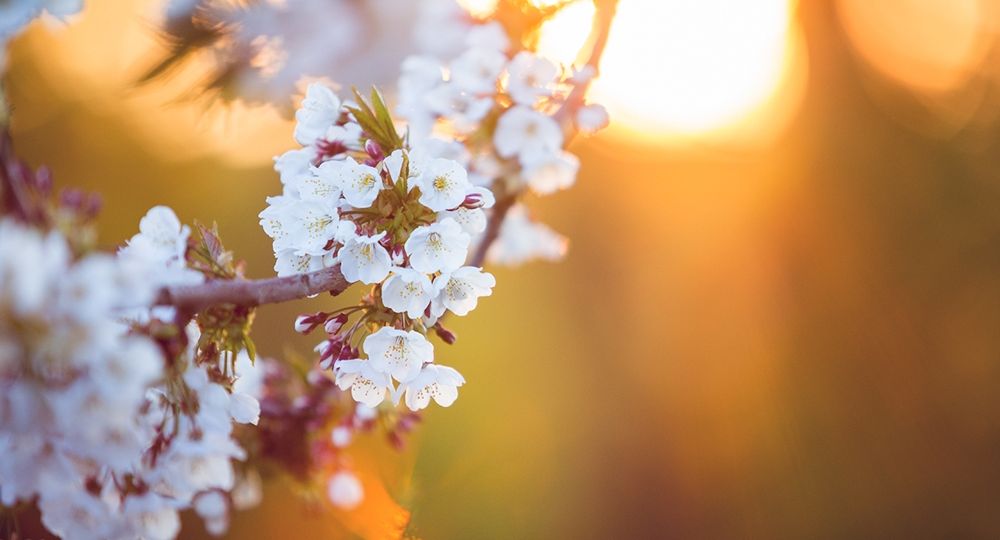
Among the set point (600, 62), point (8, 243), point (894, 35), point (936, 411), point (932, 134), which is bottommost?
point (8, 243)

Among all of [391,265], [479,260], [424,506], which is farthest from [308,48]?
[424,506]

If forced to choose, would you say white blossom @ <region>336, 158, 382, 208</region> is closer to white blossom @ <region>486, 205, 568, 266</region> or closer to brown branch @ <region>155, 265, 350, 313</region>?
brown branch @ <region>155, 265, 350, 313</region>

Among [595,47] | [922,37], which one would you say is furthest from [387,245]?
[922,37]

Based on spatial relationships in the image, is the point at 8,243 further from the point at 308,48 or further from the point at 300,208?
the point at 308,48

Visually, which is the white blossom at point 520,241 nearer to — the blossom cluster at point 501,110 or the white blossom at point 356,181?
the blossom cluster at point 501,110

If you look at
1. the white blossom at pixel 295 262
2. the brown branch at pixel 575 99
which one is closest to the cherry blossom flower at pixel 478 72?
the brown branch at pixel 575 99
